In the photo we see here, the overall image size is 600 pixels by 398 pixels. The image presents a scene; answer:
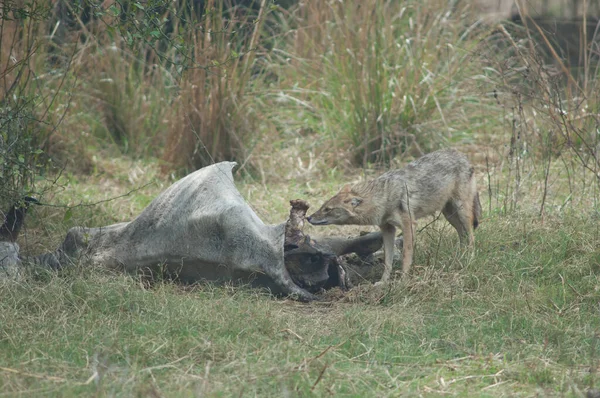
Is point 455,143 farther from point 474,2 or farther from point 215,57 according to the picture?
point 215,57

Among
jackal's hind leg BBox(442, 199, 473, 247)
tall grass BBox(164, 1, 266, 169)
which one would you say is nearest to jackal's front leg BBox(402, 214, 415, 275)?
jackal's hind leg BBox(442, 199, 473, 247)

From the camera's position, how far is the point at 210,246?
216 inches

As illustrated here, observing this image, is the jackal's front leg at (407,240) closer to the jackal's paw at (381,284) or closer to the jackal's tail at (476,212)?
the jackal's paw at (381,284)

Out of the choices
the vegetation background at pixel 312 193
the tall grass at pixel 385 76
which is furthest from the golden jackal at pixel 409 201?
the tall grass at pixel 385 76

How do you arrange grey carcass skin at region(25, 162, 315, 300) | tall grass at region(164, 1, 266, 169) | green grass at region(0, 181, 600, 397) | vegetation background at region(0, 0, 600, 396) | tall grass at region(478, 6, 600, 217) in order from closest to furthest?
green grass at region(0, 181, 600, 397) → vegetation background at region(0, 0, 600, 396) → grey carcass skin at region(25, 162, 315, 300) → tall grass at region(478, 6, 600, 217) → tall grass at region(164, 1, 266, 169)

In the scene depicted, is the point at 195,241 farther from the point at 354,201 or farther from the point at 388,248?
the point at 388,248

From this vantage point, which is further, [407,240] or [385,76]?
[385,76]

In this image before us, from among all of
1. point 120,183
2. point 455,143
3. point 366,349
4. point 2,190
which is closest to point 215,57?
point 120,183

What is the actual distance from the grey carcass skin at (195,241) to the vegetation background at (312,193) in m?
0.16

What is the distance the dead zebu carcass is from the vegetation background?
6.6 inches

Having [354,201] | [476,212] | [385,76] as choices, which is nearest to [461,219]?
[476,212]

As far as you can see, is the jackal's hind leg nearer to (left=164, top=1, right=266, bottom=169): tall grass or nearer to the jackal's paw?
the jackal's paw

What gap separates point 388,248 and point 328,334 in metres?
1.49

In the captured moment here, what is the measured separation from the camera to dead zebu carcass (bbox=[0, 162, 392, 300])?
542 centimetres
